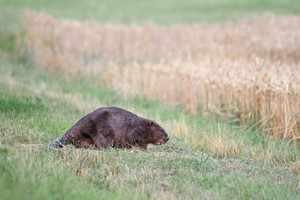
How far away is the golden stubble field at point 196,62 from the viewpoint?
12.2m

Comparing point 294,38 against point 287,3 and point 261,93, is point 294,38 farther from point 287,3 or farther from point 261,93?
point 287,3

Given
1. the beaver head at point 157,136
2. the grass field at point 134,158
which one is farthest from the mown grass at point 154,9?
the beaver head at point 157,136

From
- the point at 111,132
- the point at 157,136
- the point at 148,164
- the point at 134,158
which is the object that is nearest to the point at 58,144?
the point at 111,132

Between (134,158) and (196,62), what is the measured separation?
863 centimetres

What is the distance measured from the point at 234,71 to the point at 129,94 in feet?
11.2

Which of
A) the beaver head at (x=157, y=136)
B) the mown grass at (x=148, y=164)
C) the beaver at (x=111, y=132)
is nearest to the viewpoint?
the mown grass at (x=148, y=164)

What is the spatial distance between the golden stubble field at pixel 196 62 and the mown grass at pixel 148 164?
0.86 m

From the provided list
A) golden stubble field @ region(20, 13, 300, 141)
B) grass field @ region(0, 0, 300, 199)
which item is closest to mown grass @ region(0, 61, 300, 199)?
grass field @ region(0, 0, 300, 199)

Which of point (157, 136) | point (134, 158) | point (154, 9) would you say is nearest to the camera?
point (134, 158)

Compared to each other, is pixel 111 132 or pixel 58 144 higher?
pixel 111 132

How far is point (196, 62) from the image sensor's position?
656 inches

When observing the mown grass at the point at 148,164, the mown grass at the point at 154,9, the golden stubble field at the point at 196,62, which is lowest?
the mown grass at the point at 148,164

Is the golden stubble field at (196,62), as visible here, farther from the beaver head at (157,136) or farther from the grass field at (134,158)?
the beaver head at (157,136)

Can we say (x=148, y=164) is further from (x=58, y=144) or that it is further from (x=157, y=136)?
(x=58, y=144)
